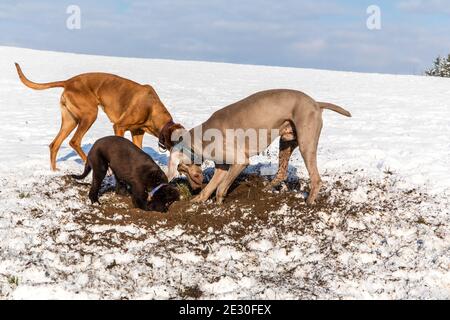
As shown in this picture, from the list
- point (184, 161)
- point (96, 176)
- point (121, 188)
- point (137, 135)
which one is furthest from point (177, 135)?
point (137, 135)

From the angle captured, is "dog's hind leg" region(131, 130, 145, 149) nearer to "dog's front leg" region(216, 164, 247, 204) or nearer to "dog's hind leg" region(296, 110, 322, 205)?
"dog's front leg" region(216, 164, 247, 204)

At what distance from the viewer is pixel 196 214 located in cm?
643

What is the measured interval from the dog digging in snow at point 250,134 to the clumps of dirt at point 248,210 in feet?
0.90

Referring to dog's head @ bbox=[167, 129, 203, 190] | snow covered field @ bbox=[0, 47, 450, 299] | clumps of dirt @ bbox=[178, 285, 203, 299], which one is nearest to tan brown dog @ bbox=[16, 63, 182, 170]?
dog's head @ bbox=[167, 129, 203, 190]

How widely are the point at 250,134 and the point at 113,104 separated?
260 centimetres

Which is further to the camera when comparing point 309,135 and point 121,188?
point 121,188

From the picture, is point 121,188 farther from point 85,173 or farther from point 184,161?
point 184,161

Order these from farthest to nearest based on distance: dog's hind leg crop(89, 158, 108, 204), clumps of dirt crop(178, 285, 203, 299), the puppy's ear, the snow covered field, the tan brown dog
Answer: the tan brown dog < the puppy's ear < dog's hind leg crop(89, 158, 108, 204) < the snow covered field < clumps of dirt crop(178, 285, 203, 299)

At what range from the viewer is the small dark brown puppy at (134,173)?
21.2 ft

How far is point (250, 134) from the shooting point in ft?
21.9

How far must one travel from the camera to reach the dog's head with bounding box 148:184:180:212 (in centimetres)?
643

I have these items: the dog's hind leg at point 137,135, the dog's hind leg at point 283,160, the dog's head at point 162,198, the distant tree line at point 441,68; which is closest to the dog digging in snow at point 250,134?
the dog's hind leg at point 283,160

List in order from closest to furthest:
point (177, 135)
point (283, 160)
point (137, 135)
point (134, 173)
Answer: point (134, 173) → point (177, 135) → point (283, 160) → point (137, 135)
